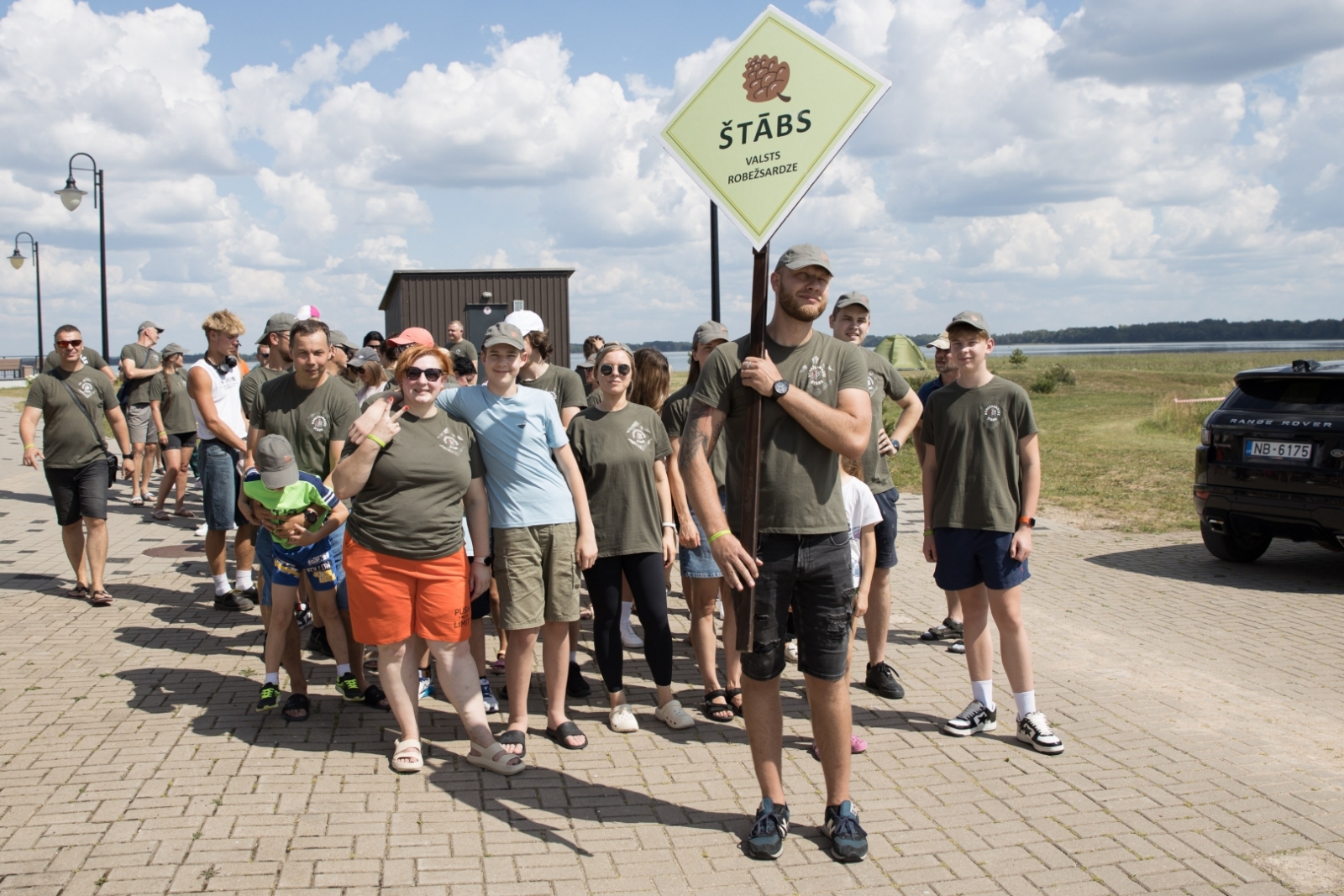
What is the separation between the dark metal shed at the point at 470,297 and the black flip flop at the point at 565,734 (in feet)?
53.0

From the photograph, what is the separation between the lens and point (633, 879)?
11.8 ft

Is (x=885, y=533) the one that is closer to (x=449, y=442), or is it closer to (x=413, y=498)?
(x=449, y=442)

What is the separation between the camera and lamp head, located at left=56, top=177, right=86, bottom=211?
846 inches

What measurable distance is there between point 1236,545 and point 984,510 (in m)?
5.49

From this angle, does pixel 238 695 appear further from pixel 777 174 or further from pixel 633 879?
pixel 777 174

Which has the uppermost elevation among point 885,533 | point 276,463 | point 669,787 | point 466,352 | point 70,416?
point 466,352

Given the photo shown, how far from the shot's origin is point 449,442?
184 inches

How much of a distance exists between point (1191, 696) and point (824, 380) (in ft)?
11.0

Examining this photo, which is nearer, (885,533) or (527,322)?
(885,533)

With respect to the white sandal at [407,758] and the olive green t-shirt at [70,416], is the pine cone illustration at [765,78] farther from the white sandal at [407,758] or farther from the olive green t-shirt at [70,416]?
the olive green t-shirt at [70,416]

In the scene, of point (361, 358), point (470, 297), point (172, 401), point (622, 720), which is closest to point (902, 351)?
point (470, 297)

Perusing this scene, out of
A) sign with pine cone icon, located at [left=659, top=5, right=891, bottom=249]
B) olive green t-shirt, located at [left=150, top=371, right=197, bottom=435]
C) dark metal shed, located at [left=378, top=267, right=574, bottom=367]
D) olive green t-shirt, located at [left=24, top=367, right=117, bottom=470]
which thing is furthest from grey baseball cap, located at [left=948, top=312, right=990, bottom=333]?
dark metal shed, located at [left=378, top=267, right=574, bottom=367]

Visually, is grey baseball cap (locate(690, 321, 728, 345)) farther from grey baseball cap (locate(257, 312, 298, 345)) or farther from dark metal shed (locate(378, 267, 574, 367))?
dark metal shed (locate(378, 267, 574, 367))

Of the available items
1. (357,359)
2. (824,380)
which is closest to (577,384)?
(357,359)
